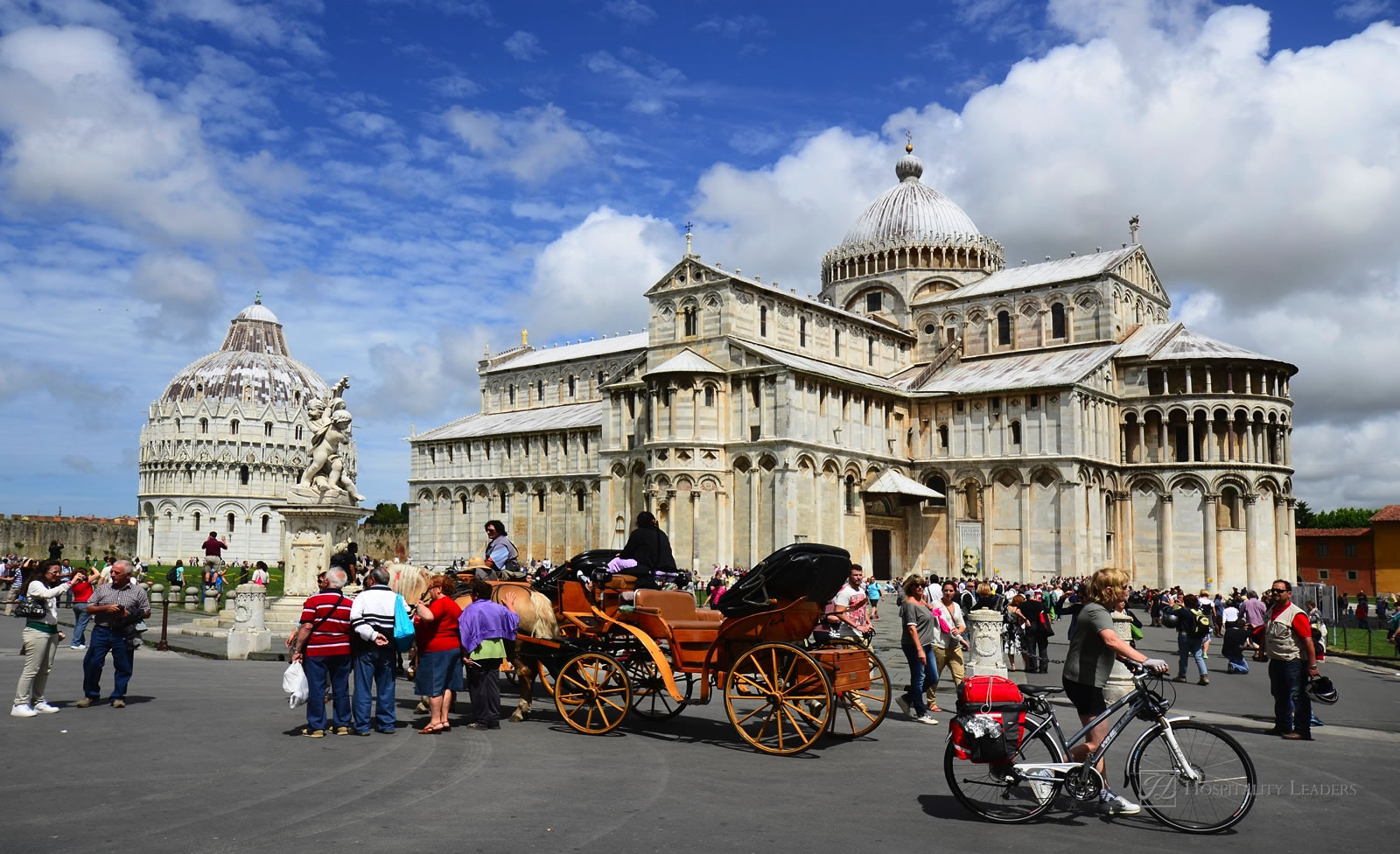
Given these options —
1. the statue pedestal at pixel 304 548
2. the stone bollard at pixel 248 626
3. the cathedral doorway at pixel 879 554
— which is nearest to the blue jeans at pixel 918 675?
the stone bollard at pixel 248 626

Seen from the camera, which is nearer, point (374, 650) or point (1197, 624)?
point (374, 650)

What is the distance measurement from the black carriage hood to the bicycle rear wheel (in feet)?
9.22

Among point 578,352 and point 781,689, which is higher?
point 578,352

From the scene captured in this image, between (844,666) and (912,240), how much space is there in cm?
5402

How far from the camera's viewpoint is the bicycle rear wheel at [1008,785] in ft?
26.1

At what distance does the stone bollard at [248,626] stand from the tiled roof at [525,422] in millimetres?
43184

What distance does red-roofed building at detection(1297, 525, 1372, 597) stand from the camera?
6338cm

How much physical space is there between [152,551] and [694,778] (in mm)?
108131

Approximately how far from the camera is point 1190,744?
793 centimetres

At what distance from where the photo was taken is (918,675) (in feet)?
44.4

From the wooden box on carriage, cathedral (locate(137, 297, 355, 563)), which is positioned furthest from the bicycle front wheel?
cathedral (locate(137, 297, 355, 563))

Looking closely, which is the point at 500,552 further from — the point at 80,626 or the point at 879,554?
the point at 879,554

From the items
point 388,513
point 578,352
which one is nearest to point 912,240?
point 578,352

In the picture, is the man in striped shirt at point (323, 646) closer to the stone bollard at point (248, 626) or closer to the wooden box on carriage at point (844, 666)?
the wooden box on carriage at point (844, 666)
